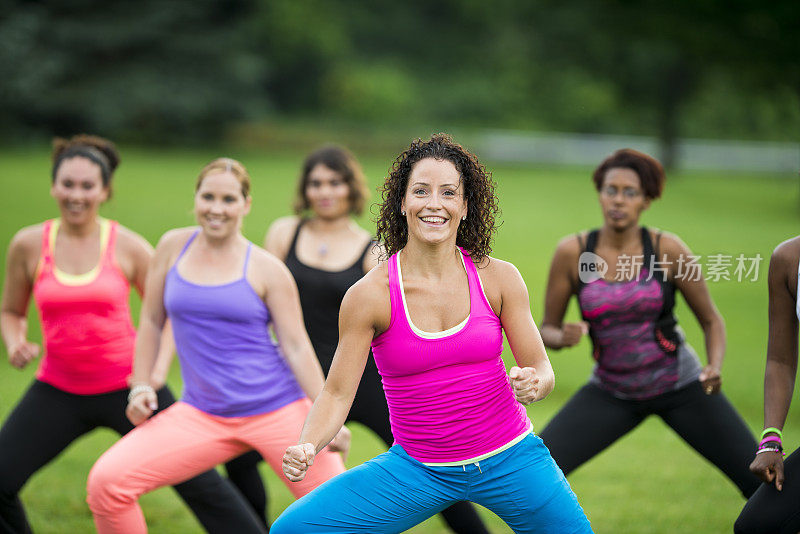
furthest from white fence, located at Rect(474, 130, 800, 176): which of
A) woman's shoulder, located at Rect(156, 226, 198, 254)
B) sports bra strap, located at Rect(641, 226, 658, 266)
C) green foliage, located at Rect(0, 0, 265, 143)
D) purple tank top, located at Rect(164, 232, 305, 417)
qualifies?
purple tank top, located at Rect(164, 232, 305, 417)

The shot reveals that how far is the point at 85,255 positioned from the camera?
18.5 feet

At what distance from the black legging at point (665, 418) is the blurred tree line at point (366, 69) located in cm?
2756

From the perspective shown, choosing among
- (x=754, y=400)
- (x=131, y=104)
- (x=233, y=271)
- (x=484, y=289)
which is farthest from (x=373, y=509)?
(x=131, y=104)

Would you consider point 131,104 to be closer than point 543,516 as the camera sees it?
No

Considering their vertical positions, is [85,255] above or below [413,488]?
above

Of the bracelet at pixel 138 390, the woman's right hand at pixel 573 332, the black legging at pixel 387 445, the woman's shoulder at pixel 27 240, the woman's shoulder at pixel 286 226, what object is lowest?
the black legging at pixel 387 445

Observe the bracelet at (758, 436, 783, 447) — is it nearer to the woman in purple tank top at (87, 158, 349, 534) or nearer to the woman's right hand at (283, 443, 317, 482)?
the woman in purple tank top at (87, 158, 349, 534)

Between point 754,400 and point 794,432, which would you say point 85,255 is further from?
point 754,400

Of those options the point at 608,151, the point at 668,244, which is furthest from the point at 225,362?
the point at 608,151

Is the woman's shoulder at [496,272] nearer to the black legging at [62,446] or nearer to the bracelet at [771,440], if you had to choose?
the bracelet at [771,440]

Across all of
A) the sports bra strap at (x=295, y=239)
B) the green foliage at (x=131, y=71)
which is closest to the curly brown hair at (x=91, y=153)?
the sports bra strap at (x=295, y=239)

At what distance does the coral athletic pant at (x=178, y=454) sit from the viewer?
4.56 meters

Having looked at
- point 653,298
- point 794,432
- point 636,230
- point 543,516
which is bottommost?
point 794,432

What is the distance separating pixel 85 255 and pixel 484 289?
9.20 feet
